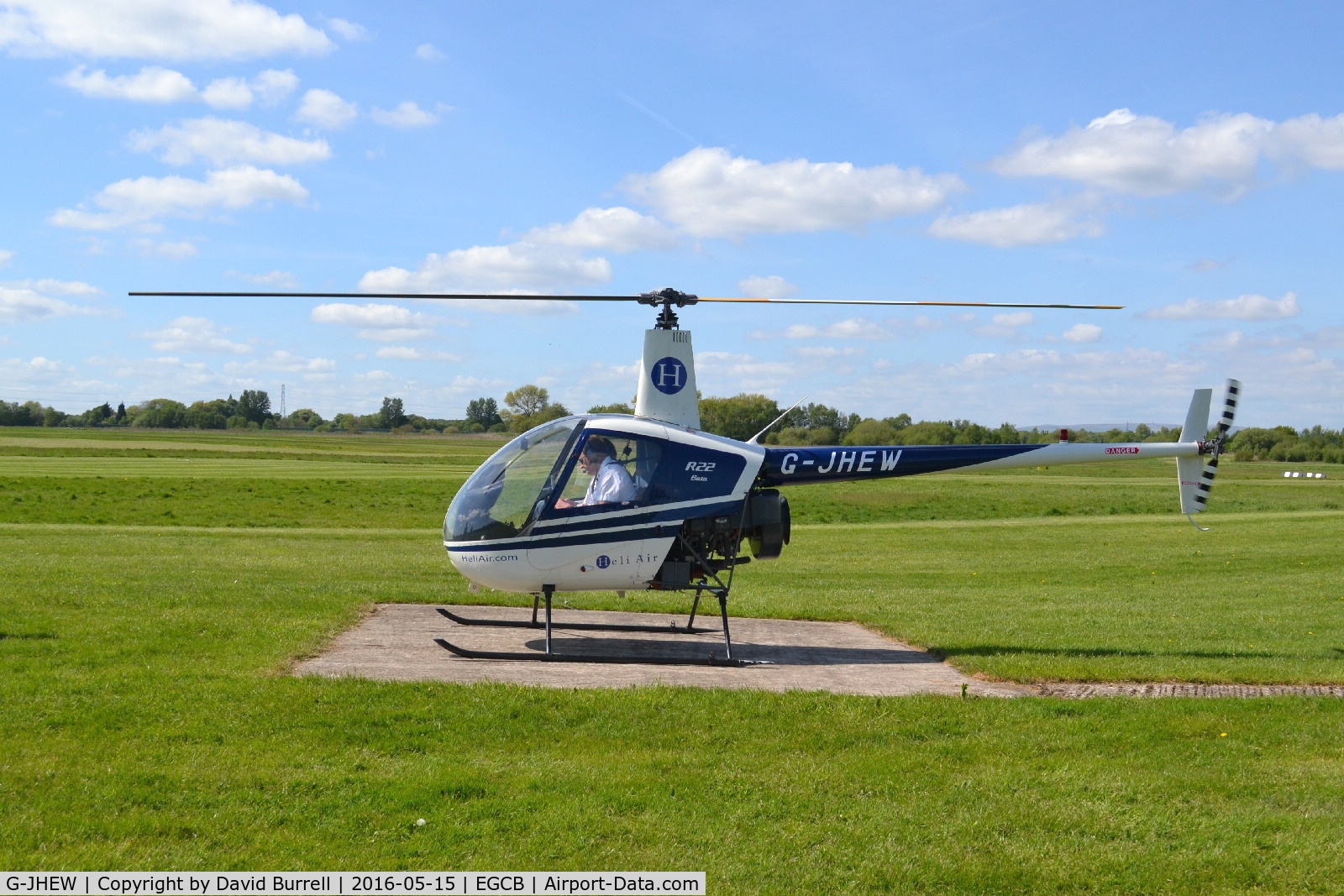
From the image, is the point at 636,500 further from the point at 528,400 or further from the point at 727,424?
the point at 528,400

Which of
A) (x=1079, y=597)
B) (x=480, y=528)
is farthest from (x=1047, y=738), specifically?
(x=1079, y=597)

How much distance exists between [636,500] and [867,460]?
3053 mm

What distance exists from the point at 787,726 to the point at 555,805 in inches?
96.4

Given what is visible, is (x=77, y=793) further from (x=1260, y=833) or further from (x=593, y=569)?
(x=1260, y=833)

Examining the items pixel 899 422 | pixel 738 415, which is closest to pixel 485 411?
pixel 899 422

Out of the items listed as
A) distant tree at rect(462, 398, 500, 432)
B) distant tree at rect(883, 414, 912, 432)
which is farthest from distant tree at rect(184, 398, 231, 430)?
distant tree at rect(883, 414, 912, 432)

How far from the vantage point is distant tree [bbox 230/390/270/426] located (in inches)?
5960

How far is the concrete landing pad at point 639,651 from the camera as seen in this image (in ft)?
31.8

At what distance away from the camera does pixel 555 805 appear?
6.41m

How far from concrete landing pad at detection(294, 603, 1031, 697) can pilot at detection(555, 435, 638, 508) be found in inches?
65.0
